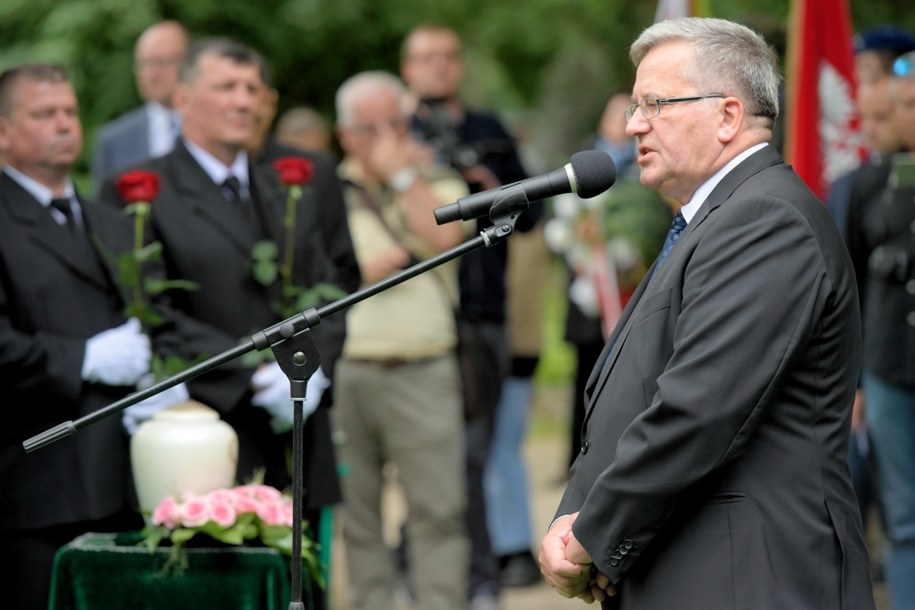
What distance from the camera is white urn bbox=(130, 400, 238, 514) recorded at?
4.46 m

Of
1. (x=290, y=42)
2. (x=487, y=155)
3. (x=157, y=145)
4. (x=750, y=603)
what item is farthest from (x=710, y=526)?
(x=290, y=42)

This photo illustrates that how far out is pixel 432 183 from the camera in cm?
673

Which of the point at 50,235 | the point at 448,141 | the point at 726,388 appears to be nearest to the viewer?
the point at 726,388

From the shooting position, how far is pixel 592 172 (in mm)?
3305

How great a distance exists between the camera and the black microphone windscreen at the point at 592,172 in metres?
3.30

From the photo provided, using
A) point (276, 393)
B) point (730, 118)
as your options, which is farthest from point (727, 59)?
point (276, 393)

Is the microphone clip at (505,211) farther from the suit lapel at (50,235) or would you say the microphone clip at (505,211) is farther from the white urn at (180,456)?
the suit lapel at (50,235)

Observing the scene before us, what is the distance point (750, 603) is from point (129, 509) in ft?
8.19

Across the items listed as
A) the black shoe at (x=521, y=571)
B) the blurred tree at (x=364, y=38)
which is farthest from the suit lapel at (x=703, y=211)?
the blurred tree at (x=364, y=38)

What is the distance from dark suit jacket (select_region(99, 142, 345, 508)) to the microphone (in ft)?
6.45

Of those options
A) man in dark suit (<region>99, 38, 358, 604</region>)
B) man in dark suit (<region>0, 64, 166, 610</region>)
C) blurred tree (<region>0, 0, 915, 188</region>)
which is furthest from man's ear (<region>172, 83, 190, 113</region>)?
blurred tree (<region>0, 0, 915, 188</region>)

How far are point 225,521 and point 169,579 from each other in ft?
0.83

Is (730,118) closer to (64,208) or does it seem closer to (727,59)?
(727,59)

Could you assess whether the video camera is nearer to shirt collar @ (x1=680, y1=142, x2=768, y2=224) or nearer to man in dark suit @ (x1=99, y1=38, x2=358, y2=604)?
man in dark suit @ (x1=99, y1=38, x2=358, y2=604)
